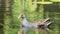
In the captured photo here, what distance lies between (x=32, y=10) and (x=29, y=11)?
0.03 meters

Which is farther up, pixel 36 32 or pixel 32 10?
pixel 32 10

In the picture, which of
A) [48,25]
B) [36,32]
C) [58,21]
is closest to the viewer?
[36,32]

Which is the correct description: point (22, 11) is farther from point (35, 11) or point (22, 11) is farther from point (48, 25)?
point (48, 25)

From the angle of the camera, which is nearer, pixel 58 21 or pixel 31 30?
pixel 31 30

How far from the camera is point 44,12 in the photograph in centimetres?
240

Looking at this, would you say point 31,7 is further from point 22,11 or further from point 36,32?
point 36,32

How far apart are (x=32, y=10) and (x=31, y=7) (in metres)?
0.03

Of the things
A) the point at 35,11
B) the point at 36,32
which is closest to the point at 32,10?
the point at 35,11

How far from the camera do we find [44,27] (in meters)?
2.15

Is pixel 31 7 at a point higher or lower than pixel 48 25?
higher

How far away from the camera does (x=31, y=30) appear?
2.11m

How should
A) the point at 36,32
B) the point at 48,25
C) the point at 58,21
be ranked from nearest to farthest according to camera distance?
the point at 36,32
the point at 48,25
the point at 58,21

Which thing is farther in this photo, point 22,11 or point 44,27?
point 22,11

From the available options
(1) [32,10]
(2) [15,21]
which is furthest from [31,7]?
(2) [15,21]
